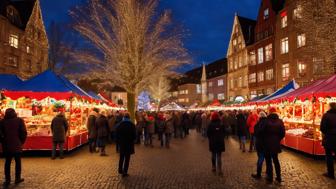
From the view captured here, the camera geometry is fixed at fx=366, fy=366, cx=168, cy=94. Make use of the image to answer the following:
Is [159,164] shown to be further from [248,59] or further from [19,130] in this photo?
[248,59]

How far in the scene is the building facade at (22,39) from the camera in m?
38.7

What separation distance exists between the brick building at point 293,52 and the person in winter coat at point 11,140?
→ 27.9 m

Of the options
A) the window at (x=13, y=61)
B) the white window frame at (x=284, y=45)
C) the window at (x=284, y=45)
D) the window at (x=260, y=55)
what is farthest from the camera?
the window at (x=260, y=55)

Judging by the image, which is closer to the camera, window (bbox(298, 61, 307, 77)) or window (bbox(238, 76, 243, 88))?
window (bbox(298, 61, 307, 77))

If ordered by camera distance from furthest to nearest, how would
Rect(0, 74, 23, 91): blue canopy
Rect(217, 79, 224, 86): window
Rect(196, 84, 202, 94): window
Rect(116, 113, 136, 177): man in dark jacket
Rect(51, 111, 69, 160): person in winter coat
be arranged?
1. Rect(196, 84, 202, 94): window
2. Rect(217, 79, 224, 86): window
3. Rect(0, 74, 23, 91): blue canopy
4. Rect(51, 111, 69, 160): person in winter coat
5. Rect(116, 113, 136, 177): man in dark jacket

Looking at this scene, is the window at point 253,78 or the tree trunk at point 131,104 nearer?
the tree trunk at point 131,104

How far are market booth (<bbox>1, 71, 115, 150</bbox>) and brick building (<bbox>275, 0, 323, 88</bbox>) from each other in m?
22.8

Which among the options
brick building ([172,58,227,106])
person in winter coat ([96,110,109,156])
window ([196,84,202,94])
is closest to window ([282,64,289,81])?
brick building ([172,58,227,106])

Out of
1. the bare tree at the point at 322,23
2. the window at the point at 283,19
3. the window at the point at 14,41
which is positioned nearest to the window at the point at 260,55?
the window at the point at 283,19

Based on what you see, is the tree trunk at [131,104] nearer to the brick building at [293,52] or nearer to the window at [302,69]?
the brick building at [293,52]

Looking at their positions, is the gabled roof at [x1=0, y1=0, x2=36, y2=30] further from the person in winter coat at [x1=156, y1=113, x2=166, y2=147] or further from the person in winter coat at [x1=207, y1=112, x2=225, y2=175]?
the person in winter coat at [x1=207, y1=112, x2=225, y2=175]

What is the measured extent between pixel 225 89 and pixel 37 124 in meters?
50.9

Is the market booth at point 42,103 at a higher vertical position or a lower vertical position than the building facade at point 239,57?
lower

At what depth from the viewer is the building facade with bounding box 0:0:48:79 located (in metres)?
38.7
